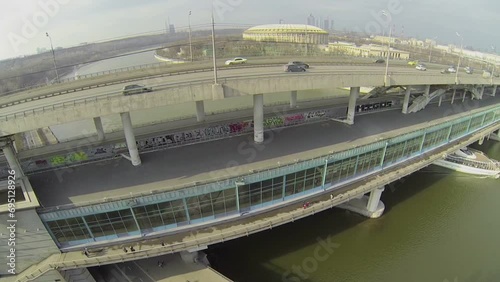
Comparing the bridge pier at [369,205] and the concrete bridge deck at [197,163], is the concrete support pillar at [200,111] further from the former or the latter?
the bridge pier at [369,205]

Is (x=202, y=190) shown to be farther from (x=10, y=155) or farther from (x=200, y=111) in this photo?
(x=10, y=155)

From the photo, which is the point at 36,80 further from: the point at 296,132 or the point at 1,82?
the point at 296,132

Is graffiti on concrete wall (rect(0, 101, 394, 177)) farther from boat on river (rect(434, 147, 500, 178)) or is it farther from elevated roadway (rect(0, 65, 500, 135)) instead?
boat on river (rect(434, 147, 500, 178))

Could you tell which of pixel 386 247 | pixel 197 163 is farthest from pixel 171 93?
pixel 386 247

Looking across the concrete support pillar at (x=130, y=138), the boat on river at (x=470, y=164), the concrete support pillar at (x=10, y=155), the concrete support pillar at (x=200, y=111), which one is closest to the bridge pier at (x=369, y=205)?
the boat on river at (x=470, y=164)

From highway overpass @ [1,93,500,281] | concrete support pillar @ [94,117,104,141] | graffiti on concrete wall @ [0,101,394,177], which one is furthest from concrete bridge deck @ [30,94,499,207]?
Answer: concrete support pillar @ [94,117,104,141]

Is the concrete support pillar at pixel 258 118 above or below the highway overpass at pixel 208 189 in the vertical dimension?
above

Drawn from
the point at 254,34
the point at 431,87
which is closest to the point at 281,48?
the point at 254,34
